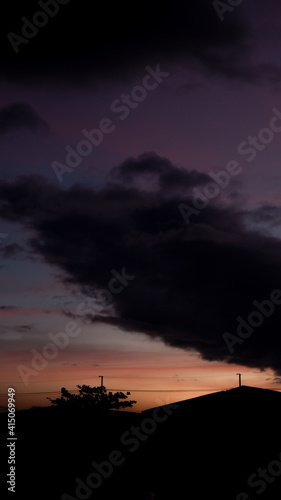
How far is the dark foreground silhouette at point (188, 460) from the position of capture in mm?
17703

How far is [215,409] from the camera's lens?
18.9 m

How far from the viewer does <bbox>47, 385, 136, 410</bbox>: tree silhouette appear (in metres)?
64.9

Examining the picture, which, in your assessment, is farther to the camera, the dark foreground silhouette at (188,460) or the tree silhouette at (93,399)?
the tree silhouette at (93,399)

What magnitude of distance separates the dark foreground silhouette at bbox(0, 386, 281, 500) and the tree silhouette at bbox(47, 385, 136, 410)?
1617 inches

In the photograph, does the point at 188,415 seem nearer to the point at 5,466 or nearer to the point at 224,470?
the point at 224,470

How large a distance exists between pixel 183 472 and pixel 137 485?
3.15 m

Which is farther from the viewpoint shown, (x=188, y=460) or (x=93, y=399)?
(x=93, y=399)

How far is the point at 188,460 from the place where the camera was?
18891 mm

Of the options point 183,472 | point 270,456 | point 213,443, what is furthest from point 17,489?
point 270,456

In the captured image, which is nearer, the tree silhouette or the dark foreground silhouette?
the dark foreground silhouette

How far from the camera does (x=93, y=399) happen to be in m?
66.9

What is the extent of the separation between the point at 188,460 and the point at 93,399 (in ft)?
164

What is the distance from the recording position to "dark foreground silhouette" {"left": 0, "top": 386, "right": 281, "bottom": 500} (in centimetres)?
1770

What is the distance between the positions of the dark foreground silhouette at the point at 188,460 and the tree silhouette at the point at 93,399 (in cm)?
4107
